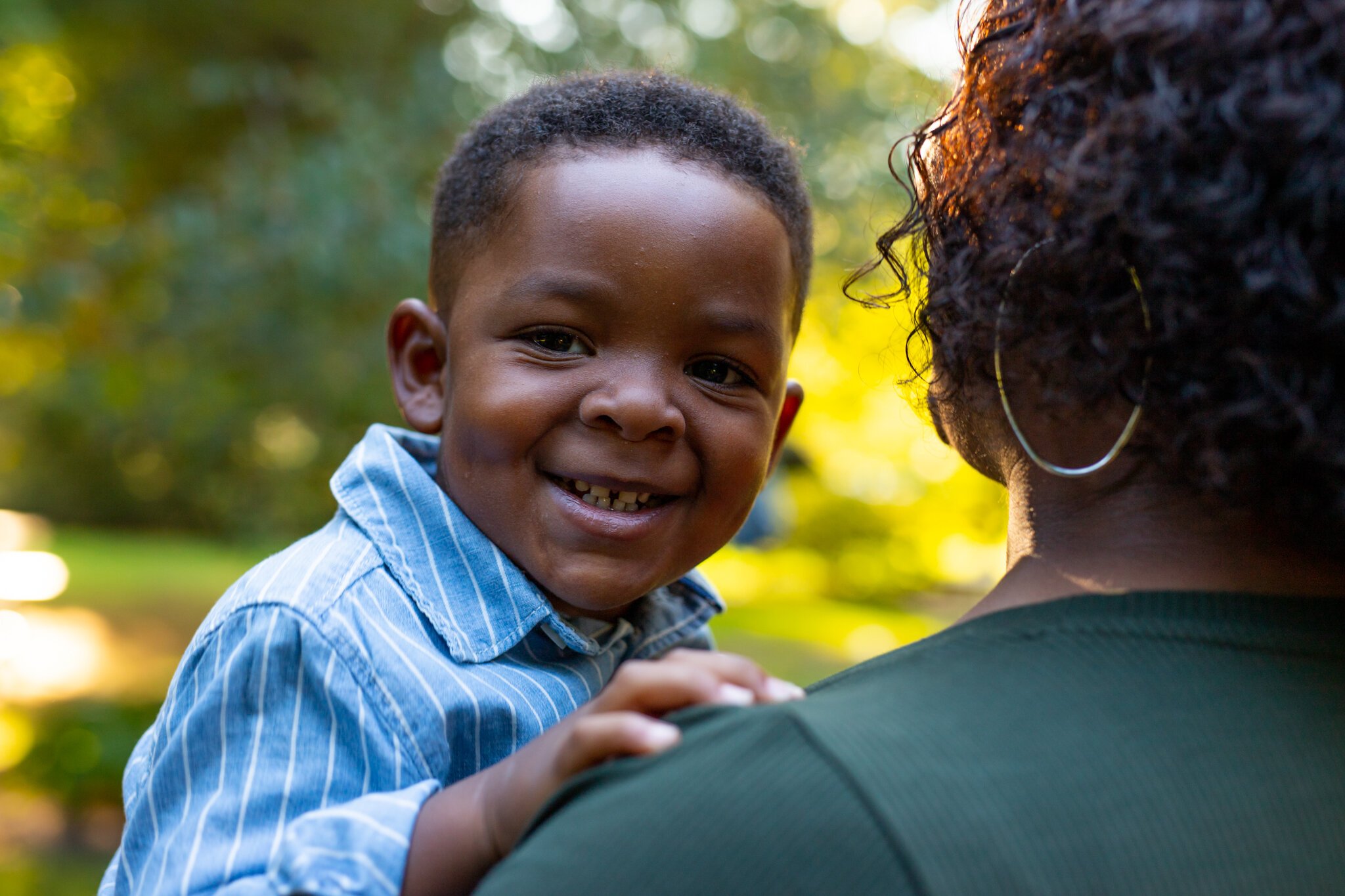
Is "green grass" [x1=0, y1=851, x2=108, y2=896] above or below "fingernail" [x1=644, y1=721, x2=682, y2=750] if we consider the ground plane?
above

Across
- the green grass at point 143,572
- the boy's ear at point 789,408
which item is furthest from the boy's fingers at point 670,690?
the green grass at point 143,572

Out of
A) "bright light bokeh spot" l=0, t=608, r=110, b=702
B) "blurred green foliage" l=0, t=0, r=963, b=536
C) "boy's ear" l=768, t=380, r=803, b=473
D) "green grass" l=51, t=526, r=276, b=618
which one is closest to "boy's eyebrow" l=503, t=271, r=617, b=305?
"boy's ear" l=768, t=380, r=803, b=473

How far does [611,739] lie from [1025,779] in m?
0.41

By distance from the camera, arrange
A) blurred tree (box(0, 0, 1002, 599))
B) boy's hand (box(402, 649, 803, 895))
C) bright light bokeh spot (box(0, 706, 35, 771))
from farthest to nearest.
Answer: bright light bokeh spot (box(0, 706, 35, 771))
blurred tree (box(0, 0, 1002, 599))
boy's hand (box(402, 649, 803, 895))

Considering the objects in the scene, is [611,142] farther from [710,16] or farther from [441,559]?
[710,16]

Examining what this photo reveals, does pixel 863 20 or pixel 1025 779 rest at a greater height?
pixel 863 20

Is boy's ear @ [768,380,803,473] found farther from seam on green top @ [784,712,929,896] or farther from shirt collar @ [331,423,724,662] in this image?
seam on green top @ [784,712,929,896]

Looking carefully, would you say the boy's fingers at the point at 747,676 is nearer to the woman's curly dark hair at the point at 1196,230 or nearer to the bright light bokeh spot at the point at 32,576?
the woman's curly dark hair at the point at 1196,230

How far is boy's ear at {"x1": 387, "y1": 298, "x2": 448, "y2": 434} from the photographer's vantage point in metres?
2.30

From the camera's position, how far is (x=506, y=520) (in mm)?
2072

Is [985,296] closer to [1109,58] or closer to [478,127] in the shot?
[1109,58]

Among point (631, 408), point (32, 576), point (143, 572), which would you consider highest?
point (32, 576)

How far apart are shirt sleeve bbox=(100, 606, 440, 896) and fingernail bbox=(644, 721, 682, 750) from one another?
466mm

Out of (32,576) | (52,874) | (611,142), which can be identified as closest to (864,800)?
(611,142)
